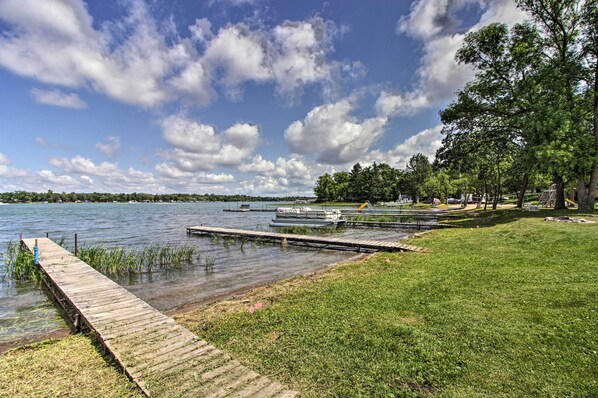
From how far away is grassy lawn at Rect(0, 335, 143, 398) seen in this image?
3988 millimetres

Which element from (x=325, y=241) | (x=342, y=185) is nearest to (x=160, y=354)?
(x=325, y=241)

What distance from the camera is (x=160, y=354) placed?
15.7 ft

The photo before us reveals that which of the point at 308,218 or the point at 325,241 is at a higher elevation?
the point at 308,218

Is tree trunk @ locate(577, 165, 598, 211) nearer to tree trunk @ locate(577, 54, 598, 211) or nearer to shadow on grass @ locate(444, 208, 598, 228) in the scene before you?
tree trunk @ locate(577, 54, 598, 211)

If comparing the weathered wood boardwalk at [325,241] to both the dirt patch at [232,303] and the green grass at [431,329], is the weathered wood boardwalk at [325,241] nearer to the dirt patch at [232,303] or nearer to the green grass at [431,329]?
the green grass at [431,329]

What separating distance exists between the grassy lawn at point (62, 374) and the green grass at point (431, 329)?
1.70 metres

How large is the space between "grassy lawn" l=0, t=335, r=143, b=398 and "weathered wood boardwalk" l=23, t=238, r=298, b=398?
202 millimetres

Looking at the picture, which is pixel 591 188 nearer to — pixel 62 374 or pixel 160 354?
pixel 160 354

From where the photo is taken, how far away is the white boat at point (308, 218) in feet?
105

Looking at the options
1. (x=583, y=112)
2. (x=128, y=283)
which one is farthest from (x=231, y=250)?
(x=583, y=112)

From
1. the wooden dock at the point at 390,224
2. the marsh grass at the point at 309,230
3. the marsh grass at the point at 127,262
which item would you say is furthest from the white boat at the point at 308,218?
the marsh grass at the point at 127,262

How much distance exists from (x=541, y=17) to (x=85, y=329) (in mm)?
29960

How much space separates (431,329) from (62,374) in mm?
5796

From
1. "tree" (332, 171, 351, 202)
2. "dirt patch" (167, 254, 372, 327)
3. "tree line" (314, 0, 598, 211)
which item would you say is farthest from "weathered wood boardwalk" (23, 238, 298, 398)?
"tree" (332, 171, 351, 202)
